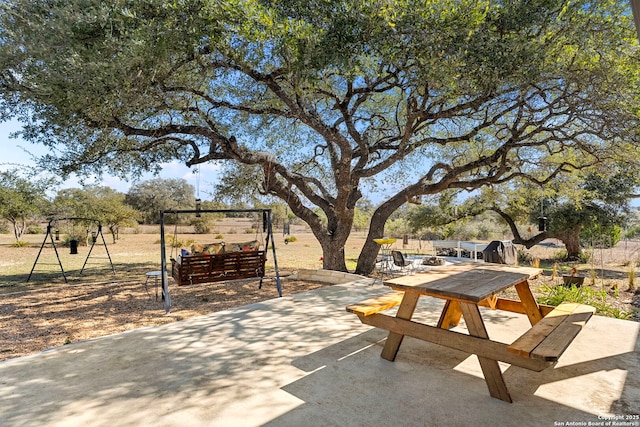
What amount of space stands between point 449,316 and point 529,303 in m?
0.89

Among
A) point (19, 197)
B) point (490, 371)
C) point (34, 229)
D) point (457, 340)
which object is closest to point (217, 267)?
point (457, 340)

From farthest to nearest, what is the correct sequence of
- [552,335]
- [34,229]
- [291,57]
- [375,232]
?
[34,229]
[375,232]
[291,57]
[552,335]

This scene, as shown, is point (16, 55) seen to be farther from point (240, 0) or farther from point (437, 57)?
point (437, 57)

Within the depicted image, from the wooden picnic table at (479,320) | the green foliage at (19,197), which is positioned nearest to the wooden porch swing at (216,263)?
the wooden picnic table at (479,320)

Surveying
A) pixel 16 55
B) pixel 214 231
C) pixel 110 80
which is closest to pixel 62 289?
pixel 16 55

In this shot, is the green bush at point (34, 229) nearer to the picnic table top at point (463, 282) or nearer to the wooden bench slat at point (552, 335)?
the picnic table top at point (463, 282)

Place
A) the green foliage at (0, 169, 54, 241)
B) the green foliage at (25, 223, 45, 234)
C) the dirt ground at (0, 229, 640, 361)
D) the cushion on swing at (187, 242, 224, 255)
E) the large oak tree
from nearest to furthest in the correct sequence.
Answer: the large oak tree → the dirt ground at (0, 229, 640, 361) → the cushion on swing at (187, 242, 224, 255) → the green foliage at (0, 169, 54, 241) → the green foliage at (25, 223, 45, 234)

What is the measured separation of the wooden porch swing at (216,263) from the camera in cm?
516

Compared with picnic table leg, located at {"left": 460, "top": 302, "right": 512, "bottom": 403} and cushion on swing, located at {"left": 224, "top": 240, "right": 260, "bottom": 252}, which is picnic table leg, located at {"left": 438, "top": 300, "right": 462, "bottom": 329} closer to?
picnic table leg, located at {"left": 460, "top": 302, "right": 512, "bottom": 403}

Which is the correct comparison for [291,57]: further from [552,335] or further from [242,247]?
[552,335]

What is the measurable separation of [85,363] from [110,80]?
118 inches

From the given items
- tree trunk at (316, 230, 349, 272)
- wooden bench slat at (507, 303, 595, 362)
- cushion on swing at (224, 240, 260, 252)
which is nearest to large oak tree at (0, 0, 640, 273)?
cushion on swing at (224, 240, 260, 252)

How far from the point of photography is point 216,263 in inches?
214

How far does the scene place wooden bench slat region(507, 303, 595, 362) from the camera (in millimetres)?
2061
